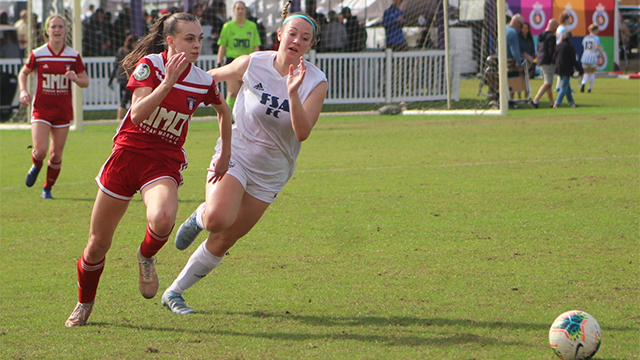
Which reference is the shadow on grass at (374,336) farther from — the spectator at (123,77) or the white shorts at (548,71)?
the white shorts at (548,71)

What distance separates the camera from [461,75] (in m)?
23.2

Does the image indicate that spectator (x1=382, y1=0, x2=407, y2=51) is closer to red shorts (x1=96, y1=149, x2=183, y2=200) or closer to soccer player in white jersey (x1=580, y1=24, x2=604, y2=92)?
soccer player in white jersey (x1=580, y1=24, x2=604, y2=92)

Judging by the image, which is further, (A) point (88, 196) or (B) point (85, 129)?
(B) point (85, 129)

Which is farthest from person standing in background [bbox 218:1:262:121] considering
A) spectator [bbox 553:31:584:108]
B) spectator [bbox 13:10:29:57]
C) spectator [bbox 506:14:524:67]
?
spectator [bbox 553:31:584:108]

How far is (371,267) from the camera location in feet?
19.9

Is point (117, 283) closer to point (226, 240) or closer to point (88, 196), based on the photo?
point (226, 240)

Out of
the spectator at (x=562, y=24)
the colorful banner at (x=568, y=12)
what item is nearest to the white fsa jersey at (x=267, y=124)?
the spectator at (x=562, y=24)

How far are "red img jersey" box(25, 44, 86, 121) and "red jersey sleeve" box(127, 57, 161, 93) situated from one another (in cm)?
541

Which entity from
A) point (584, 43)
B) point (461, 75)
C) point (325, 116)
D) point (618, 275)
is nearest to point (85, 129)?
point (325, 116)

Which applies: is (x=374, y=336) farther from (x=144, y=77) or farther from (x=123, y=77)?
(x=123, y=77)

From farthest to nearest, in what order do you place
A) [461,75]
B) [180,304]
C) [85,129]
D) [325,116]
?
1. [461,75]
2. [325,116]
3. [85,129]
4. [180,304]

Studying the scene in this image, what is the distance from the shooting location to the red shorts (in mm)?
4594

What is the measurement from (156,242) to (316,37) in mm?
1750

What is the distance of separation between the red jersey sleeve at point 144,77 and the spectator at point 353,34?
17.5m
